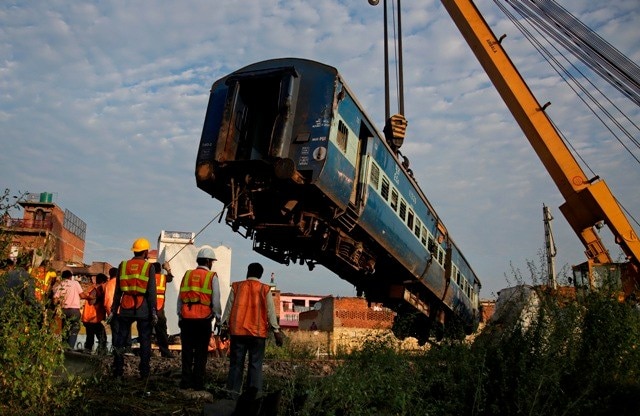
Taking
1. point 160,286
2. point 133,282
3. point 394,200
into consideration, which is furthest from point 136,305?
point 394,200

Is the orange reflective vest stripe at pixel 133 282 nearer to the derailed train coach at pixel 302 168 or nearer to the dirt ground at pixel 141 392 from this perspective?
the dirt ground at pixel 141 392

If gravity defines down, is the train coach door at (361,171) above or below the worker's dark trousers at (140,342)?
above

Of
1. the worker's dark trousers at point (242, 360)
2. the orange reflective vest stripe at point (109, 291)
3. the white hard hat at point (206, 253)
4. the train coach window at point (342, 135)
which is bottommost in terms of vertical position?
the worker's dark trousers at point (242, 360)

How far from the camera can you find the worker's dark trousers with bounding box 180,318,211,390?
6.65 meters

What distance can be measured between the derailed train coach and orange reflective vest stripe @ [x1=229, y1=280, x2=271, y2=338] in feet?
6.75

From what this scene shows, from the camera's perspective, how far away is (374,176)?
10.0 m

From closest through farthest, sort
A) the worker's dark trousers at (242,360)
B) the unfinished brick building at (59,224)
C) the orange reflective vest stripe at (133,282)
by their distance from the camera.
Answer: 1. the worker's dark trousers at (242,360)
2. the orange reflective vest stripe at (133,282)
3. the unfinished brick building at (59,224)

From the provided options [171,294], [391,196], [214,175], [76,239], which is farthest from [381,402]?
[76,239]

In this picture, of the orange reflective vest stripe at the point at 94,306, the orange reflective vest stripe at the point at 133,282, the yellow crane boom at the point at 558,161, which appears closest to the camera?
the orange reflective vest stripe at the point at 133,282

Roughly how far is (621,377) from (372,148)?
4.88 metres

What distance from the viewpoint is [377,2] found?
15547 millimetres

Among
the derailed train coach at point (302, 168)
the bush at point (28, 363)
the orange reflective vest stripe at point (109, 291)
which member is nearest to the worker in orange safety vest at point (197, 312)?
the bush at point (28, 363)

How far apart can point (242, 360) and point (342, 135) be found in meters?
3.98

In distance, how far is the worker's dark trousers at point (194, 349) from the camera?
6652 millimetres
